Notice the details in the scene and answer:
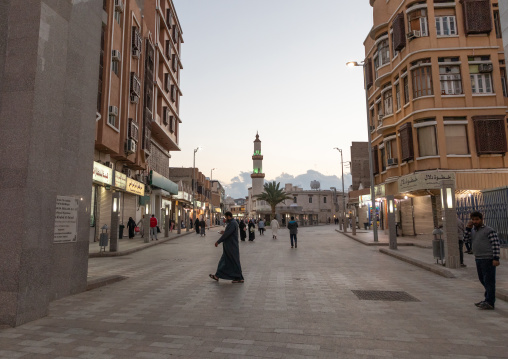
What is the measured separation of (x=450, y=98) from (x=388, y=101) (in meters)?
5.19

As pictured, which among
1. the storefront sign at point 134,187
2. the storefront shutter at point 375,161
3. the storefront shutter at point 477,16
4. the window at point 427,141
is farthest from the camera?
the storefront shutter at point 375,161

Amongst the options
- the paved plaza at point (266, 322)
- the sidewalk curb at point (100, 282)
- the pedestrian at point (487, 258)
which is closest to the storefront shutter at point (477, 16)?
the paved plaza at point (266, 322)

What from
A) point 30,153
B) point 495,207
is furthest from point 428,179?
point 30,153

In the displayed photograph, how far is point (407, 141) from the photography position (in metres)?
21.9

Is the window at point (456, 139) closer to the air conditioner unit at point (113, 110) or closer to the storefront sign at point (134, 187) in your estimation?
the air conditioner unit at point (113, 110)

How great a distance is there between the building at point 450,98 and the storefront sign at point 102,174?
18.0m

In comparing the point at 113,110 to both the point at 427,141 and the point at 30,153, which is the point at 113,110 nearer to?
the point at 30,153

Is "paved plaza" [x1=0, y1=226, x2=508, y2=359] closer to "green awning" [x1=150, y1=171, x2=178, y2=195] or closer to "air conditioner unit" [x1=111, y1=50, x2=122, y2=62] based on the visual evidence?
"air conditioner unit" [x1=111, y1=50, x2=122, y2=62]

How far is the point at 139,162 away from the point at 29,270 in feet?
71.4

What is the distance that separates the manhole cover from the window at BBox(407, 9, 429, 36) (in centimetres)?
1934

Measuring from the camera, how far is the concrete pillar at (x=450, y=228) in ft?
33.6

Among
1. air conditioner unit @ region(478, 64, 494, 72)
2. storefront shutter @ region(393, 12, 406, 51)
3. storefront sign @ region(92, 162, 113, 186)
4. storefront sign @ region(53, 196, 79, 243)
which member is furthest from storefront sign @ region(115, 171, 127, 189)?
air conditioner unit @ region(478, 64, 494, 72)

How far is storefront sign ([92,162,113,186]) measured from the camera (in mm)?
18391

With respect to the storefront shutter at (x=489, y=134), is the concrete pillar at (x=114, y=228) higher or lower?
lower
